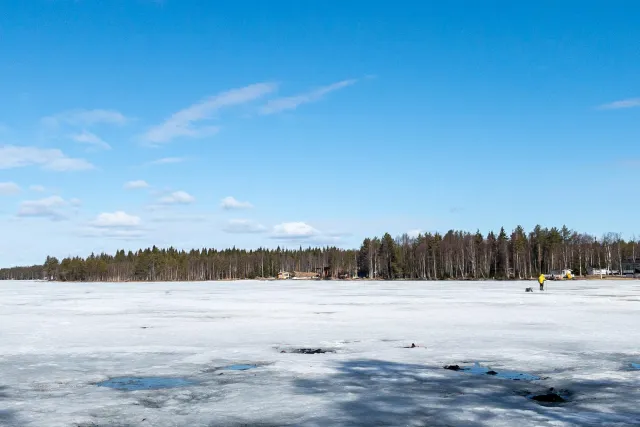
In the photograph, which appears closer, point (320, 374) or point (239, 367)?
point (320, 374)

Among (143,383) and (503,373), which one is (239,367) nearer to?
(143,383)

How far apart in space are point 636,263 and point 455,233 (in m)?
41.1

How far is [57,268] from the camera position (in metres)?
172

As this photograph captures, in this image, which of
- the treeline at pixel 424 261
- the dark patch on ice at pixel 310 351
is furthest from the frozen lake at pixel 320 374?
the treeline at pixel 424 261

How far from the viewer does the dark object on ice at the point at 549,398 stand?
7305 mm

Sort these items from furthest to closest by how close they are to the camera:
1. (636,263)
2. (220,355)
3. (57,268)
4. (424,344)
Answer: (57,268), (636,263), (424,344), (220,355)

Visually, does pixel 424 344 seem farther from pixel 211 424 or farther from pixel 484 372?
pixel 211 424

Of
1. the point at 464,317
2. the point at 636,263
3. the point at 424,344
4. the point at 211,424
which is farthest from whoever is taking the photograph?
the point at 636,263

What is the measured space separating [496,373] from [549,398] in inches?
73.9

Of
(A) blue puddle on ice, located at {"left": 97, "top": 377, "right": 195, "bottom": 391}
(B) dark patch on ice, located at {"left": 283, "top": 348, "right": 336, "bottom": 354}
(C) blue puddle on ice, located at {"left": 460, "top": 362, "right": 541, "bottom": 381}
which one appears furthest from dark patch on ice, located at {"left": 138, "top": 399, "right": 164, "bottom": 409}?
(C) blue puddle on ice, located at {"left": 460, "top": 362, "right": 541, "bottom": 381}

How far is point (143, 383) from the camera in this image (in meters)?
8.73

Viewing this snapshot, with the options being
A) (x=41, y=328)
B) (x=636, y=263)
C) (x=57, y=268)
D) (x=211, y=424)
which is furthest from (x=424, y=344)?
(x=57, y=268)

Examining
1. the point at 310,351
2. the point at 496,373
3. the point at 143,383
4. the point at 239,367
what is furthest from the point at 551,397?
the point at 143,383

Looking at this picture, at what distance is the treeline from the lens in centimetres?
10288
